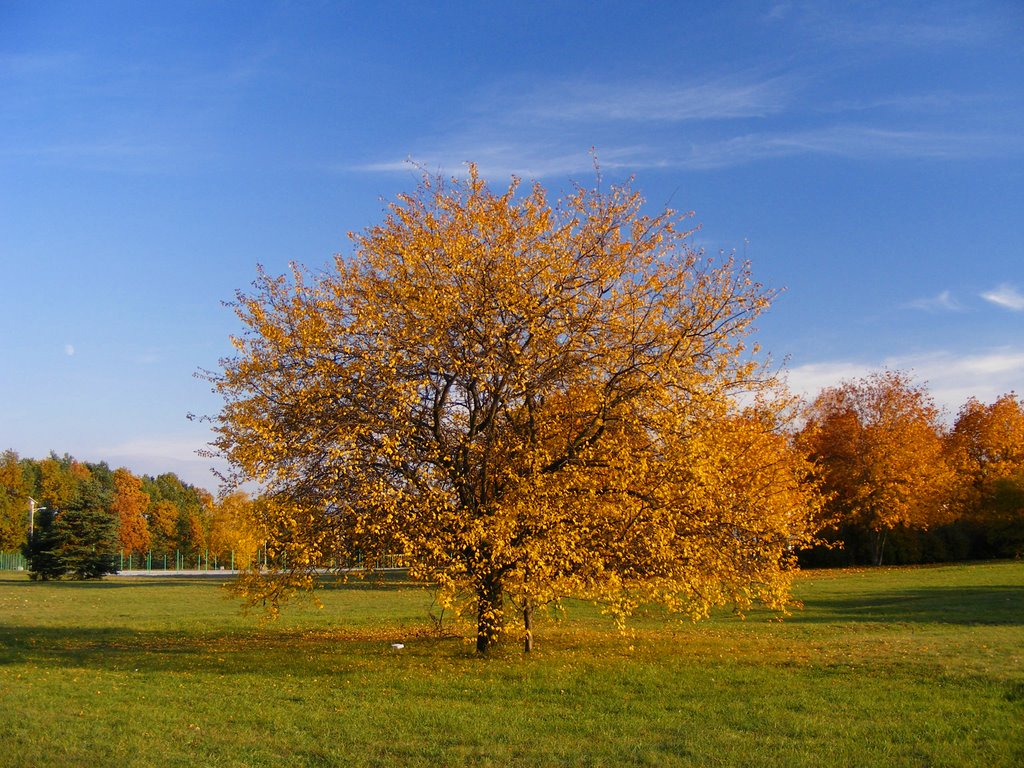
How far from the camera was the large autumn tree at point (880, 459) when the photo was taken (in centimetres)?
5034

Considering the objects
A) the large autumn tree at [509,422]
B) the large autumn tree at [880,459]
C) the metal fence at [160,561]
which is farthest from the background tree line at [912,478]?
the metal fence at [160,561]

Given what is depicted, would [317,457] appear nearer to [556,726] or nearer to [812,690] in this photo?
[556,726]

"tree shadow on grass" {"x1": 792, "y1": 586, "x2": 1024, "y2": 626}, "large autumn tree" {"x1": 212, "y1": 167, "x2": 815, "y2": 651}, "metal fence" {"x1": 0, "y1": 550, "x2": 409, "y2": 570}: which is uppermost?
"large autumn tree" {"x1": 212, "y1": 167, "x2": 815, "y2": 651}

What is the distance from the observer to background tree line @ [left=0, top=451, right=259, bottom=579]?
181ft

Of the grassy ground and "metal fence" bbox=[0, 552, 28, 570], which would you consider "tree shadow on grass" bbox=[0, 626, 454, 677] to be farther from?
"metal fence" bbox=[0, 552, 28, 570]

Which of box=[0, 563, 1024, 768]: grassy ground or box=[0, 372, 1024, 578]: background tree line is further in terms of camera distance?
box=[0, 372, 1024, 578]: background tree line

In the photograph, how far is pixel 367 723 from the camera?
34.8 ft

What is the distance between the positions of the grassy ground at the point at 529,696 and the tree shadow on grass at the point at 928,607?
0.88 feet

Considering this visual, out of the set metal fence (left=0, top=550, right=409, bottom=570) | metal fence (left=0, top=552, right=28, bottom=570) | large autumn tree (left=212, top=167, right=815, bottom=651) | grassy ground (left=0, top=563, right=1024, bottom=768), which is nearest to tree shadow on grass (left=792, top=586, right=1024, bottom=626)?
grassy ground (left=0, top=563, right=1024, bottom=768)

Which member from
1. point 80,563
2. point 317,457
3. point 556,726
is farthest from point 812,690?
point 80,563

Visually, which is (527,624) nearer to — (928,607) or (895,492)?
(928,607)

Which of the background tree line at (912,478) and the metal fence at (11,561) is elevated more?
the background tree line at (912,478)

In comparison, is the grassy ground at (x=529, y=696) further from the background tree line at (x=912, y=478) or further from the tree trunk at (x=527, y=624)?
the background tree line at (x=912, y=478)

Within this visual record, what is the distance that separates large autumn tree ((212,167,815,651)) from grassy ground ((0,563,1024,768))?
1.64 metres
